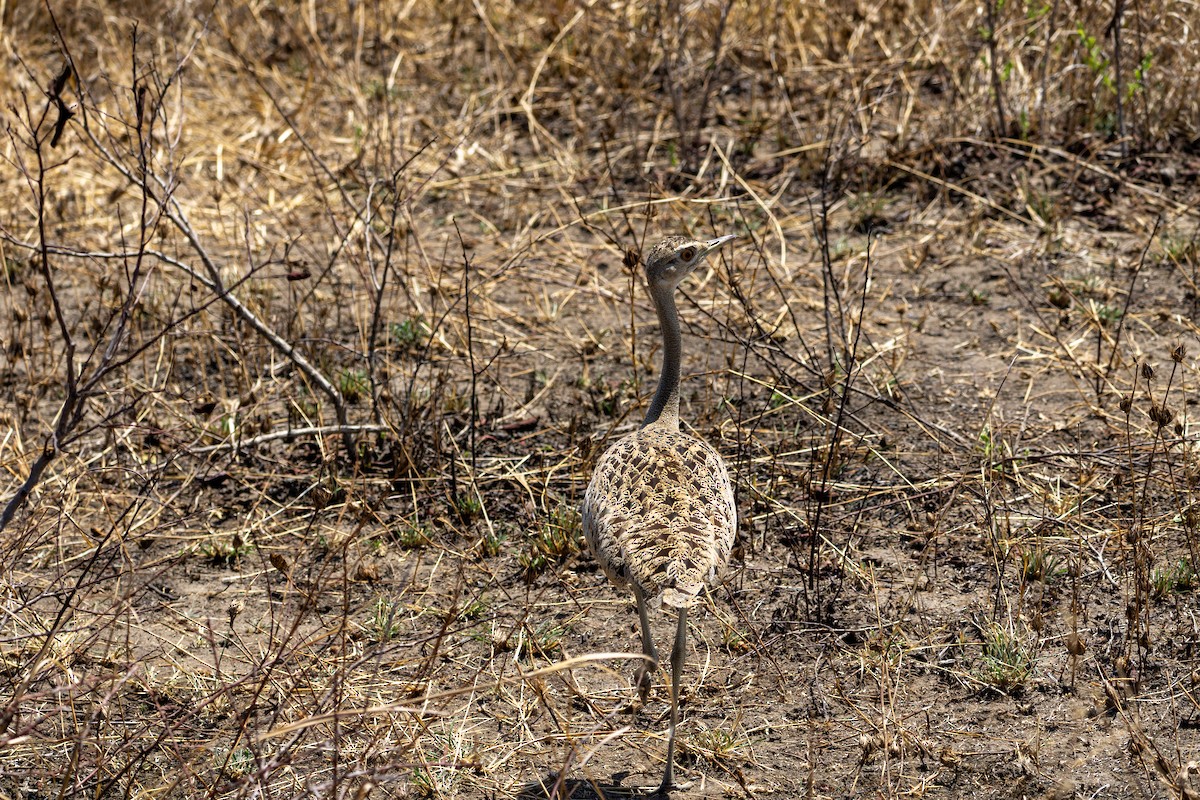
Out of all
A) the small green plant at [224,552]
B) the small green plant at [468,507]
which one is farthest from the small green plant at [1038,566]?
the small green plant at [224,552]

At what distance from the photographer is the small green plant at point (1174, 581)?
16.1 feet

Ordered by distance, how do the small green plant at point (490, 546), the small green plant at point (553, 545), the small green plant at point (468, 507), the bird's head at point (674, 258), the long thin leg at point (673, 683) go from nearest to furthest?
the long thin leg at point (673, 683)
the bird's head at point (674, 258)
the small green plant at point (553, 545)
the small green plant at point (490, 546)
the small green plant at point (468, 507)

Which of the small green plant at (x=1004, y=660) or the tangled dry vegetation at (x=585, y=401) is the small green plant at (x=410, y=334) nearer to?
the tangled dry vegetation at (x=585, y=401)

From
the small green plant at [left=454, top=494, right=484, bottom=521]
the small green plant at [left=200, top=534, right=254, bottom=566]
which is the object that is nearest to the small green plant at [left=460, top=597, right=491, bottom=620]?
the small green plant at [left=454, top=494, right=484, bottom=521]

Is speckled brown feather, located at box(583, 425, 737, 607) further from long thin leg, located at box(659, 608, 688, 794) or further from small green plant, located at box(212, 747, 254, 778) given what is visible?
small green plant, located at box(212, 747, 254, 778)

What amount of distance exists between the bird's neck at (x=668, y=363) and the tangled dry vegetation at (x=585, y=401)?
18.9 inches

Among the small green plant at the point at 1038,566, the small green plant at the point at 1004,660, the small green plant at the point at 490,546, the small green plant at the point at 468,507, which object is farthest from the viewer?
the small green plant at the point at 468,507

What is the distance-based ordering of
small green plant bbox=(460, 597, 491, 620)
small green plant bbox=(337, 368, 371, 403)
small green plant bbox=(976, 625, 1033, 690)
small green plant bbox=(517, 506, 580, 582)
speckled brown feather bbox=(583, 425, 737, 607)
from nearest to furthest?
speckled brown feather bbox=(583, 425, 737, 607) → small green plant bbox=(976, 625, 1033, 690) → small green plant bbox=(460, 597, 491, 620) → small green plant bbox=(517, 506, 580, 582) → small green plant bbox=(337, 368, 371, 403)

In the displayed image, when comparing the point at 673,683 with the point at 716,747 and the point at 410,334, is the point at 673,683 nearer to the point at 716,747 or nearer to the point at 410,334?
the point at 716,747

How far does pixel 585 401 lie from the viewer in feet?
21.6

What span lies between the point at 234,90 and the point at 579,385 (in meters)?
4.57

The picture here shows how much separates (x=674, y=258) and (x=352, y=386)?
235 centimetres

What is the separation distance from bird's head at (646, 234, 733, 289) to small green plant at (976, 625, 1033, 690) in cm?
167

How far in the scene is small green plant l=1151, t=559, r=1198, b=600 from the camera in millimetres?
4917
